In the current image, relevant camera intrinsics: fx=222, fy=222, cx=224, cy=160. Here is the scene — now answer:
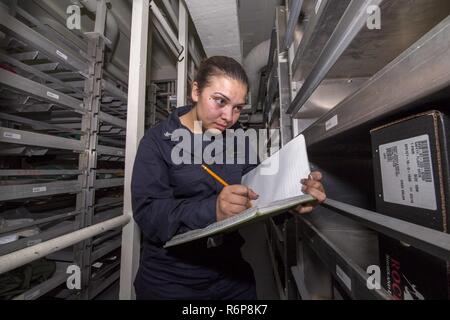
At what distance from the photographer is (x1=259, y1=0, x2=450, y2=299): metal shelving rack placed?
1.15 feet

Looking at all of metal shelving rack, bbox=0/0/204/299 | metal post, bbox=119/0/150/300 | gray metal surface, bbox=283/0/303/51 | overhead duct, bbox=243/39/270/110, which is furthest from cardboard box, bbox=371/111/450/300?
overhead duct, bbox=243/39/270/110

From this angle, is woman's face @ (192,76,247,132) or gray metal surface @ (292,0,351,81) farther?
woman's face @ (192,76,247,132)

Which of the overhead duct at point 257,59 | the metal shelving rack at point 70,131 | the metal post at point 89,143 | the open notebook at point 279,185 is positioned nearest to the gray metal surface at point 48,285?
the metal shelving rack at point 70,131

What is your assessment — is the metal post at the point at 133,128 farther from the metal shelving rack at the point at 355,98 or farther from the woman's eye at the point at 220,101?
the metal shelving rack at the point at 355,98

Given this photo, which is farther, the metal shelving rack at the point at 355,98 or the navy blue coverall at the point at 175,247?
the navy blue coverall at the point at 175,247

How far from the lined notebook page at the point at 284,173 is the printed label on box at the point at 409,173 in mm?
187

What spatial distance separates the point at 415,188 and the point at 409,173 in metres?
0.03

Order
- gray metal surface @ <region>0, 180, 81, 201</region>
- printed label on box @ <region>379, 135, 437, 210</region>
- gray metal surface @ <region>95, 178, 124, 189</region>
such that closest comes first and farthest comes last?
printed label on box @ <region>379, 135, 437, 210</region> → gray metal surface @ <region>0, 180, 81, 201</region> → gray metal surface @ <region>95, 178, 124, 189</region>

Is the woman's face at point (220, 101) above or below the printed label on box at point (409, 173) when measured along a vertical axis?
above

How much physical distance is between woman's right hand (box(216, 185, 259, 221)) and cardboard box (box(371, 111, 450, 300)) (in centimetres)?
35

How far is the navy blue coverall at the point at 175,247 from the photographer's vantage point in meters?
0.80

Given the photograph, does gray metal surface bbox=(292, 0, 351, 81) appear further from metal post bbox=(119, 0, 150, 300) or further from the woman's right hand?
metal post bbox=(119, 0, 150, 300)

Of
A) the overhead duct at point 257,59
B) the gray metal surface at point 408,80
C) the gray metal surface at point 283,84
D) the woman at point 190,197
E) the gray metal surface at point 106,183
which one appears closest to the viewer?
the gray metal surface at point 408,80

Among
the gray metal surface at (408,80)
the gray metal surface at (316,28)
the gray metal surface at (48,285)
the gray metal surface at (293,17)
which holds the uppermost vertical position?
the gray metal surface at (293,17)
